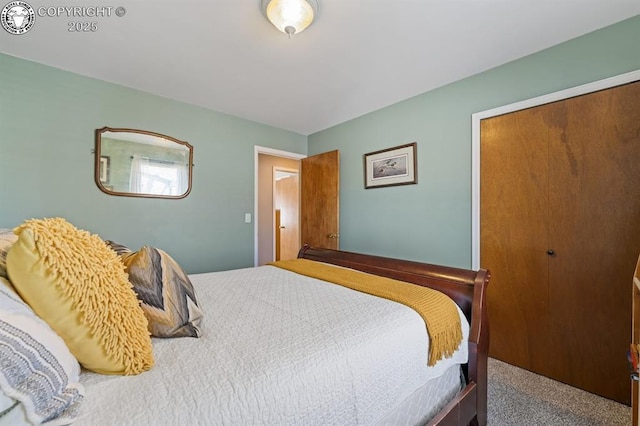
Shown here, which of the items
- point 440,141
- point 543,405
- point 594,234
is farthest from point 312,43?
point 543,405

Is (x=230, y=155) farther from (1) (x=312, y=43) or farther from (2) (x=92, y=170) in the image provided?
→ (1) (x=312, y=43)

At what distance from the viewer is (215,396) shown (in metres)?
0.63

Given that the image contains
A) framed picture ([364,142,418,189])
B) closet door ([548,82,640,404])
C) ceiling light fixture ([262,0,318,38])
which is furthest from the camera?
framed picture ([364,142,418,189])

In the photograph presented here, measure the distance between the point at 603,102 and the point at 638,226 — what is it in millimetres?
821

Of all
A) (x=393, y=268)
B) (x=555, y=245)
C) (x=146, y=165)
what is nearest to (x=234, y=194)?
(x=146, y=165)

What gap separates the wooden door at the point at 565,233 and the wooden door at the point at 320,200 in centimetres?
166

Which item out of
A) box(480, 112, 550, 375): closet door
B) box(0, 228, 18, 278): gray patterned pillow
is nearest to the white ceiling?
box(480, 112, 550, 375): closet door

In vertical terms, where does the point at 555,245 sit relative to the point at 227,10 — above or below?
below

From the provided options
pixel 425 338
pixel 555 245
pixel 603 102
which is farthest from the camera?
pixel 555 245

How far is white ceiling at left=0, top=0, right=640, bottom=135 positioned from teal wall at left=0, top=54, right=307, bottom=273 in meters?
0.20

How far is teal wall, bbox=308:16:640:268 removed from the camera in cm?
171

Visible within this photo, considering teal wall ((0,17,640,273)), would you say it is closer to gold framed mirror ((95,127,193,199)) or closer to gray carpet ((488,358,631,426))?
gold framed mirror ((95,127,193,199))

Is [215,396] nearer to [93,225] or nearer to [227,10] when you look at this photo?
[227,10]

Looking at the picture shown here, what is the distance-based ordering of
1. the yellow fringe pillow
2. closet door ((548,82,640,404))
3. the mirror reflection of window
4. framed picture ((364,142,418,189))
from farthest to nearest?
framed picture ((364,142,418,189)) < the mirror reflection of window < closet door ((548,82,640,404)) < the yellow fringe pillow
